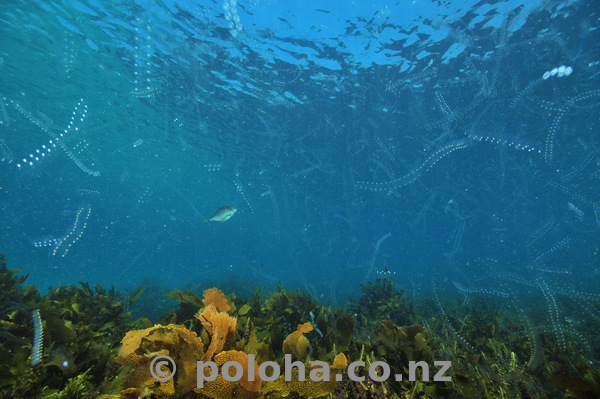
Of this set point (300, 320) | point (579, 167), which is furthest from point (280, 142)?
point (579, 167)

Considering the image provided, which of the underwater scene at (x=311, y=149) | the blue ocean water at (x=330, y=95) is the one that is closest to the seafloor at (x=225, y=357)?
→ the underwater scene at (x=311, y=149)

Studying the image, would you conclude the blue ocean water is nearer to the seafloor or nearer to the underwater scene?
the underwater scene

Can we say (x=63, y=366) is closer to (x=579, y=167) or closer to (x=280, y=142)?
(x=280, y=142)

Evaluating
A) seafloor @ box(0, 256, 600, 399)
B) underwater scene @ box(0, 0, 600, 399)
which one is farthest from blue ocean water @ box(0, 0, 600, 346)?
seafloor @ box(0, 256, 600, 399)

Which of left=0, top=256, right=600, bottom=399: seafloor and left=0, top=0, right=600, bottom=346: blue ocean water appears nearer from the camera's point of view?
left=0, top=256, right=600, bottom=399: seafloor

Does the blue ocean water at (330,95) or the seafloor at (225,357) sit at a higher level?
the blue ocean water at (330,95)

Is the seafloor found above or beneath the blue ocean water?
beneath

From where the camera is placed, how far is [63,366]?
238cm

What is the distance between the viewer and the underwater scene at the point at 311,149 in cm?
231

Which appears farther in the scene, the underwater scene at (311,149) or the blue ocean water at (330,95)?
the blue ocean water at (330,95)

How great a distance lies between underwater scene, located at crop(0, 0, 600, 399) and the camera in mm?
2306

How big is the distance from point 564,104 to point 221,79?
→ 21.5 meters

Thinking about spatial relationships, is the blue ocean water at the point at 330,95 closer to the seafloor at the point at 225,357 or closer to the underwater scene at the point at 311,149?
the underwater scene at the point at 311,149

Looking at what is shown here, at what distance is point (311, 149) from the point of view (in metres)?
23.6
